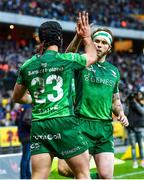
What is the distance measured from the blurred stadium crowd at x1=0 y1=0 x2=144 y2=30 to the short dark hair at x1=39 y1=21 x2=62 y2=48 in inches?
1106

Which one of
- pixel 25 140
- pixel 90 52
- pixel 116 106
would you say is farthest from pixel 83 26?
pixel 25 140

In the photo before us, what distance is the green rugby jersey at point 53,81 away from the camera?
5488 mm

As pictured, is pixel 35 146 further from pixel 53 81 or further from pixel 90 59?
pixel 90 59

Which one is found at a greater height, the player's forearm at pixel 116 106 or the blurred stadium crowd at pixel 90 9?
the blurred stadium crowd at pixel 90 9

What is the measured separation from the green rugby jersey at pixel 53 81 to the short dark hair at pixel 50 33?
0.11 metres

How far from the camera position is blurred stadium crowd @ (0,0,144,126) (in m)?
28.4

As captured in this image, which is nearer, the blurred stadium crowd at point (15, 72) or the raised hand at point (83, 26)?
the raised hand at point (83, 26)

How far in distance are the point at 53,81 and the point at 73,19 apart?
33.2 metres

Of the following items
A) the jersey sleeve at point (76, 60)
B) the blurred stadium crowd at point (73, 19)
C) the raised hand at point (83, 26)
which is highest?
the blurred stadium crowd at point (73, 19)

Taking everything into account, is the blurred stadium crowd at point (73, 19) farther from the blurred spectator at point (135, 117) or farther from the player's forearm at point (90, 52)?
the player's forearm at point (90, 52)

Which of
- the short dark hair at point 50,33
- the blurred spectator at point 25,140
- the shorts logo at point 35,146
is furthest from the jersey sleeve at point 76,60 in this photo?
the blurred spectator at point 25,140

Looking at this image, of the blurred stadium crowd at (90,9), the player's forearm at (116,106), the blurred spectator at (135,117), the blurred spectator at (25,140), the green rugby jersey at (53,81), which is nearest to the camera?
the green rugby jersey at (53,81)

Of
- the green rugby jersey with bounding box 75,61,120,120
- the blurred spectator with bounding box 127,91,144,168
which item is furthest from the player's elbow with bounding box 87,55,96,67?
the blurred spectator with bounding box 127,91,144,168

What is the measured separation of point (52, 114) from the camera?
5.48m
